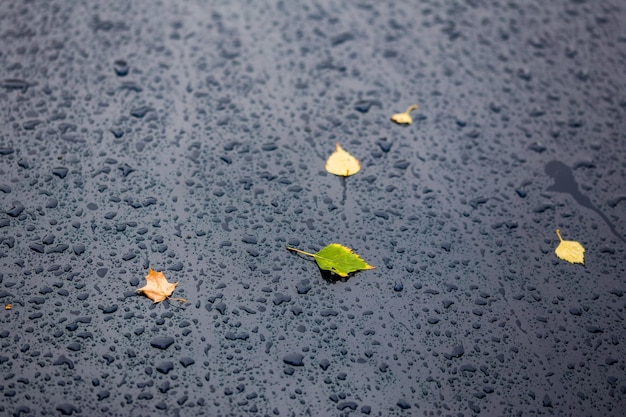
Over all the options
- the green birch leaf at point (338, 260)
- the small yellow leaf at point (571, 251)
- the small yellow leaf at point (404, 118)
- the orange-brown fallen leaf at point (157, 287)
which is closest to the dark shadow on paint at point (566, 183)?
the small yellow leaf at point (571, 251)

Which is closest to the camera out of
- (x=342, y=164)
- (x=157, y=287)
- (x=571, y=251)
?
(x=157, y=287)

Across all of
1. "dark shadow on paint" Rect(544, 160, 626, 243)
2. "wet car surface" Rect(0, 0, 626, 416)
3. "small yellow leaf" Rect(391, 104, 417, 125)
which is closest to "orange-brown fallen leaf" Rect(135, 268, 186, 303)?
"wet car surface" Rect(0, 0, 626, 416)

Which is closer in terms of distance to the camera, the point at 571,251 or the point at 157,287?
the point at 157,287

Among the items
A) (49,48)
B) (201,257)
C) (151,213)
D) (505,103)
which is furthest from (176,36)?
(505,103)

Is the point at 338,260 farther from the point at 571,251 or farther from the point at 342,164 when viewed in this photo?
the point at 571,251

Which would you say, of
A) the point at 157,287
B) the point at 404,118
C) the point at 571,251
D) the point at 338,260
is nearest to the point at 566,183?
the point at 571,251

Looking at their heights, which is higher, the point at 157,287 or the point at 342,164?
the point at 342,164

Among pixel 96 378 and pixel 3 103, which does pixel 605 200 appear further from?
pixel 3 103
